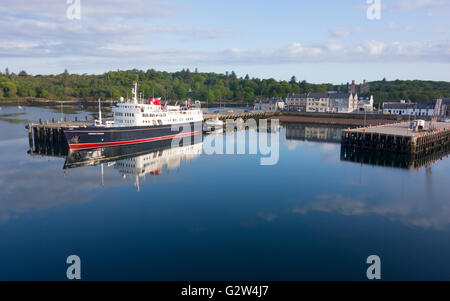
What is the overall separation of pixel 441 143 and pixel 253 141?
33610 millimetres

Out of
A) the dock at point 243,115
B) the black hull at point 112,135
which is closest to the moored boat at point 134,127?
the black hull at point 112,135

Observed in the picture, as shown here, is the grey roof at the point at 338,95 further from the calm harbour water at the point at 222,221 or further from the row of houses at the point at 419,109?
the calm harbour water at the point at 222,221

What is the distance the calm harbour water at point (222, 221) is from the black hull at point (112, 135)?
24.3 ft

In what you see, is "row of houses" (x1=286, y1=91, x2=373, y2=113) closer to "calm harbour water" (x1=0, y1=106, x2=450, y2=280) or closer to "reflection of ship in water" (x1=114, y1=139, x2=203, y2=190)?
"reflection of ship in water" (x1=114, y1=139, x2=203, y2=190)

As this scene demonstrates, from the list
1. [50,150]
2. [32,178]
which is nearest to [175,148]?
[50,150]

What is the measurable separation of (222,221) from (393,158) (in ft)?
108

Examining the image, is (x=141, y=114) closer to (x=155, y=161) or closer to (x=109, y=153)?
(x=109, y=153)

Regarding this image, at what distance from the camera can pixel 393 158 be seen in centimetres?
4559

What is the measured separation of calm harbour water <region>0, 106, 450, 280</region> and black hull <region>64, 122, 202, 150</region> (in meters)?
7.39

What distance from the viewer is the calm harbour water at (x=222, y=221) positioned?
17.5 metres

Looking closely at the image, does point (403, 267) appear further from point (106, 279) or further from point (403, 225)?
point (106, 279)

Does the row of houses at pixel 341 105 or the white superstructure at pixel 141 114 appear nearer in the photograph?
the white superstructure at pixel 141 114

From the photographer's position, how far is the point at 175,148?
52.2 metres

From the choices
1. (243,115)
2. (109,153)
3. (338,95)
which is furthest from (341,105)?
(109,153)
